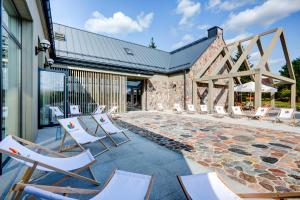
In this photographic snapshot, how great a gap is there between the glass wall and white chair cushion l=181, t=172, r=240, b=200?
11.2 ft

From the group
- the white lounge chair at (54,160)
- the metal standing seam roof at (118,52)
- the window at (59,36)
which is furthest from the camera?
the window at (59,36)

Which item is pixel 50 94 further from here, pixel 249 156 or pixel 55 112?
pixel 249 156

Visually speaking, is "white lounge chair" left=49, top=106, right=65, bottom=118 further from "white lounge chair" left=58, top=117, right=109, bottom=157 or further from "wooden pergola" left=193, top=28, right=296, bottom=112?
"wooden pergola" left=193, top=28, right=296, bottom=112

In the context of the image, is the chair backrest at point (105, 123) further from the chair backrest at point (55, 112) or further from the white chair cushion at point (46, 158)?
the chair backrest at point (55, 112)

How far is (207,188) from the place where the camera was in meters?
1.91

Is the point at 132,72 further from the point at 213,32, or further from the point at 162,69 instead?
the point at 213,32

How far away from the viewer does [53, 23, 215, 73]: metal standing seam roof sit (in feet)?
38.0

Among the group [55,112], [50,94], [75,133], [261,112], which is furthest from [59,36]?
[261,112]

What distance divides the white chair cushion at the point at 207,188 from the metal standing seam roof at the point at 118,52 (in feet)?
34.7

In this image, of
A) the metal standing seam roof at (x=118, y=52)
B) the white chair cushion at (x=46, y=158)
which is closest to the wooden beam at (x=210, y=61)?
the metal standing seam roof at (x=118, y=52)

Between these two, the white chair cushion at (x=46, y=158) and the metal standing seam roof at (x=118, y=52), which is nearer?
the white chair cushion at (x=46, y=158)

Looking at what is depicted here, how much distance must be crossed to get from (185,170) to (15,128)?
13.0 ft

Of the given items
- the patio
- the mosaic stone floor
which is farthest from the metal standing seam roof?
the mosaic stone floor

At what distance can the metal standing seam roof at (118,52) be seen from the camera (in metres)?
11.6
